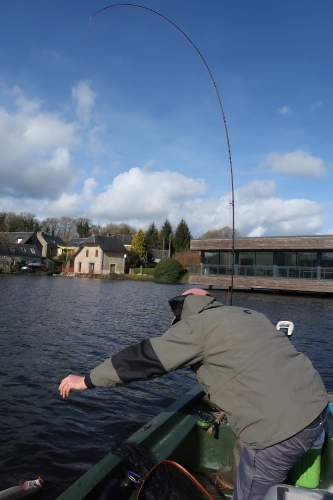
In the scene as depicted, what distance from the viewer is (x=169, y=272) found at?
175 feet

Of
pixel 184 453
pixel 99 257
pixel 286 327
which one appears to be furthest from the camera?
pixel 99 257

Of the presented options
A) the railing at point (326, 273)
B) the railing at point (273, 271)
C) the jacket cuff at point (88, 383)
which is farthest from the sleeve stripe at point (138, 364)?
the railing at point (326, 273)

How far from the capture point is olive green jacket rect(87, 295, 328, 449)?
2.22m

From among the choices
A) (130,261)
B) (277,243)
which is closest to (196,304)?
(277,243)

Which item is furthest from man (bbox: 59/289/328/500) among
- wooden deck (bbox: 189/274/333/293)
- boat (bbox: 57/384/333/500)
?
wooden deck (bbox: 189/274/333/293)

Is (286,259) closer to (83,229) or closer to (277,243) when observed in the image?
(277,243)

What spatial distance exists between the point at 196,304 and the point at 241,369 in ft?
1.69

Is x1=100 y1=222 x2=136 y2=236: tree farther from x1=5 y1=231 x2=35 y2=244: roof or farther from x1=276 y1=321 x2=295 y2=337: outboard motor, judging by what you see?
x1=276 y1=321 x2=295 y2=337: outboard motor

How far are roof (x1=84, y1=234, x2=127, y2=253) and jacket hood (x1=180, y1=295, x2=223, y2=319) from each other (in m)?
62.4

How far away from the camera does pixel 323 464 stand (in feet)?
12.0

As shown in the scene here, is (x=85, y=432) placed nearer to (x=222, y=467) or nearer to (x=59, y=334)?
(x=222, y=467)

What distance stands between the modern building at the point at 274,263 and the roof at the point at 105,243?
2779 cm

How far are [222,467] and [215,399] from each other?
216cm

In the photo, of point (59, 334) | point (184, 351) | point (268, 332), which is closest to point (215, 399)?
point (184, 351)
